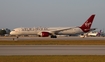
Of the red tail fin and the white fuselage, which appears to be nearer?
the white fuselage

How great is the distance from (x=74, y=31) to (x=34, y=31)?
455 inches

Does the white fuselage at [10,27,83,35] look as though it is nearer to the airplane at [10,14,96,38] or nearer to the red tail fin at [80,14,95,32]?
the airplane at [10,14,96,38]

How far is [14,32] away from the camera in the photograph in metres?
73.5

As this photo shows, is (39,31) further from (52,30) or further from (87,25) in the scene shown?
(87,25)

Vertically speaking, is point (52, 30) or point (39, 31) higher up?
point (52, 30)

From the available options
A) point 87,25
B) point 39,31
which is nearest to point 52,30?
point 39,31

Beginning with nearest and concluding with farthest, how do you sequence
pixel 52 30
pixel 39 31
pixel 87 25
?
pixel 39 31 → pixel 52 30 → pixel 87 25

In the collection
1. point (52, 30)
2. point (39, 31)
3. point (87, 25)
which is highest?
point (87, 25)

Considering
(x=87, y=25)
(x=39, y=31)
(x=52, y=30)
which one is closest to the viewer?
(x=39, y=31)

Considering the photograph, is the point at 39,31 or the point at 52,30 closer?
the point at 39,31

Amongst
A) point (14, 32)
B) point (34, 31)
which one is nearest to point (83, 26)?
point (34, 31)

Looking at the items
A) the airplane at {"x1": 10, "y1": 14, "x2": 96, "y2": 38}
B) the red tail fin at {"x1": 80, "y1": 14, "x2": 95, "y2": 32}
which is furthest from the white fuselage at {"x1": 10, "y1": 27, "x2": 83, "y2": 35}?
the red tail fin at {"x1": 80, "y1": 14, "x2": 95, "y2": 32}

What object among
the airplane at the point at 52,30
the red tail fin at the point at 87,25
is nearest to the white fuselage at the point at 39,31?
the airplane at the point at 52,30

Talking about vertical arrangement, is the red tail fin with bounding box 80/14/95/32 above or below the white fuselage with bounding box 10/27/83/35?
above
